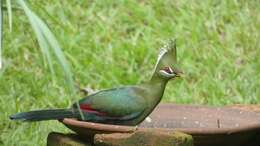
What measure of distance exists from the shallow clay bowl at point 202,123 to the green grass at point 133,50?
122 centimetres

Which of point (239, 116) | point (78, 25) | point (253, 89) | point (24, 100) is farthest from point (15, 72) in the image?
point (239, 116)

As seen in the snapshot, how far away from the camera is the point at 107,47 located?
618 centimetres

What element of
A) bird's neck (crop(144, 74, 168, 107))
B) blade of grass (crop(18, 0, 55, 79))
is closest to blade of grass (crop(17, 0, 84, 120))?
blade of grass (crop(18, 0, 55, 79))

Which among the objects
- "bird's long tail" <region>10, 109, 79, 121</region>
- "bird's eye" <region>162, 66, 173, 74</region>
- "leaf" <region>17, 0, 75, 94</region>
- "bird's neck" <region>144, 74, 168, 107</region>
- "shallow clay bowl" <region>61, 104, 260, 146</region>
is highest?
"leaf" <region>17, 0, 75, 94</region>

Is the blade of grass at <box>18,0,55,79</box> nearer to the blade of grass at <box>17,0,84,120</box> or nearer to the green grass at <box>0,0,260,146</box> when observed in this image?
the blade of grass at <box>17,0,84,120</box>

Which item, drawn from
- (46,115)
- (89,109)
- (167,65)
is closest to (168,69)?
(167,65)

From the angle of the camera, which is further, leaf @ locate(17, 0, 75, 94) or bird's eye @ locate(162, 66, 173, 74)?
bird's eye @ locate(162, 66, 173, 74)

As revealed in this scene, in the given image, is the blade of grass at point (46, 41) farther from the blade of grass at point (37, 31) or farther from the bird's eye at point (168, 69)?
the bird's eye at point (168, 69)

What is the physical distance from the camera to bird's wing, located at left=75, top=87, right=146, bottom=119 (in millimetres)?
3578

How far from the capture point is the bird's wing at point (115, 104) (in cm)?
358

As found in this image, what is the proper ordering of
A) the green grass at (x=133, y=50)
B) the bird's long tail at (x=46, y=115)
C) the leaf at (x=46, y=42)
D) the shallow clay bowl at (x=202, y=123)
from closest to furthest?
the leaf at (x=46, y=42), the shallow clay bowl at (x=202, y=123), the bird's long tail at (x=46, y=115), the green grass at (x=133, y=50)

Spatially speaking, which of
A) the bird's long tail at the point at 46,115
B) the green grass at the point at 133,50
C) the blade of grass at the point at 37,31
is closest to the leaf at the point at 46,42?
the blade of grass at the point at 37,31

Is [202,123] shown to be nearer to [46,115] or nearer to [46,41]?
[46,115]

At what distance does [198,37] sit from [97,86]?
0.99m
